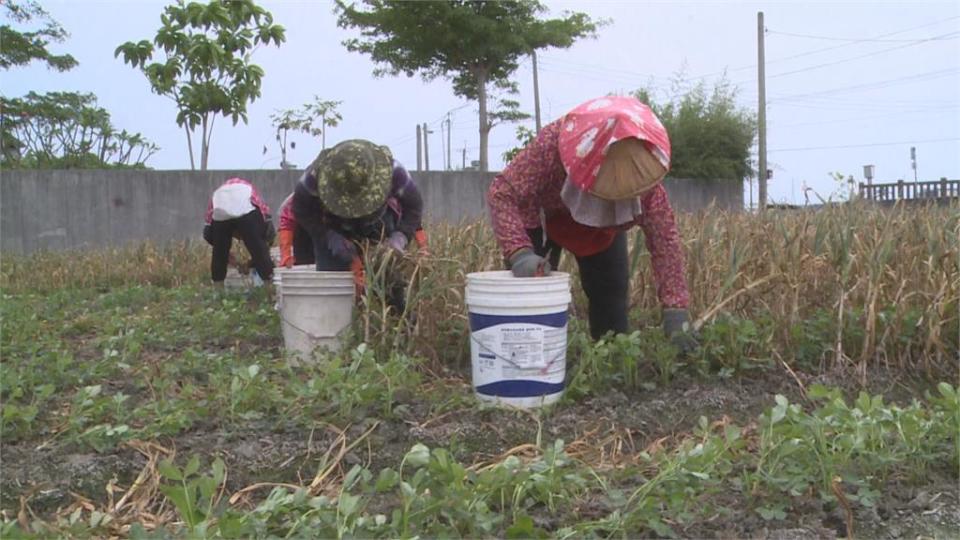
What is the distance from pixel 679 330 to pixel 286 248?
240cm

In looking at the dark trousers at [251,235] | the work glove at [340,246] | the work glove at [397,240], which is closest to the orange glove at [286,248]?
the work glove at [340,246]

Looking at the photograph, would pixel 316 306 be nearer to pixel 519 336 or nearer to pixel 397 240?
pixel 397 240

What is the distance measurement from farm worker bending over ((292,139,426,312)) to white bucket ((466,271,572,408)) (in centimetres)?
96

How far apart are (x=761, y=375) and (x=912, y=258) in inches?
39.5

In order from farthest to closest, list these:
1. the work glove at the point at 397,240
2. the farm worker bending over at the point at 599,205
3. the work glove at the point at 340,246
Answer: the work glove at the point at 340,246 < the work glove at the point at 397,240 < the farm worker bending over at the point at 599,205

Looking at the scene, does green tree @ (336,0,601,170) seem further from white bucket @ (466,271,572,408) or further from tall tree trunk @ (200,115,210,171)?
white bucket @ (466,271,572,408)

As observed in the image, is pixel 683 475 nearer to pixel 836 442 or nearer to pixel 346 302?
pixel 836 442

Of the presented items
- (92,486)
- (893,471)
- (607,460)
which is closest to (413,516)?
(607,460)

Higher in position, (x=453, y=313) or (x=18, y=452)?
(x=453, y=313)

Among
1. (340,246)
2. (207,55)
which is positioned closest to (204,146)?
(207,55)

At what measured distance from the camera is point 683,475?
1637 mm

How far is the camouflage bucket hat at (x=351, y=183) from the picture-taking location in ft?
11.6

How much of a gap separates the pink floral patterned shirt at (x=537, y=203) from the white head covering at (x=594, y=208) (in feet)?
0.25

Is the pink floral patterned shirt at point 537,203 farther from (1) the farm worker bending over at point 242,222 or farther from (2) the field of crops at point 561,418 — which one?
(1) the farm worker bending over at point 242,222
